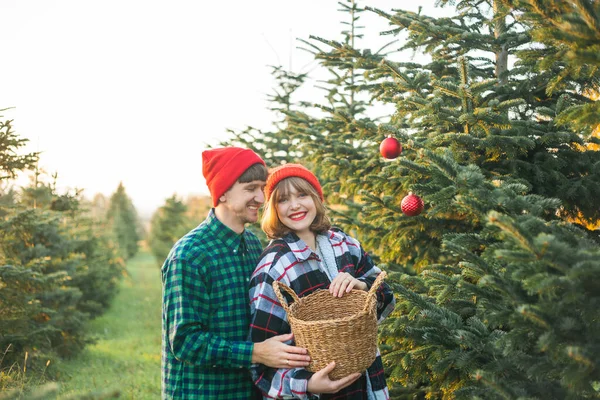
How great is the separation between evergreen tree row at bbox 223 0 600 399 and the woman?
40cm

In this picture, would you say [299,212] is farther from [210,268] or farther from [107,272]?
[107,272]

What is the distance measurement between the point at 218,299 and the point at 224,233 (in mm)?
394

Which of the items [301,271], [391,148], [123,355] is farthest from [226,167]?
[123,355]

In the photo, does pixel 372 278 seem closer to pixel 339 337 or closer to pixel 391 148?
pixel 339 337

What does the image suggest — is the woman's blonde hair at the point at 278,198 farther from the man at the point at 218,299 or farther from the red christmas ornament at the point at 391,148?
the red christmas ornament at the point at 391,148

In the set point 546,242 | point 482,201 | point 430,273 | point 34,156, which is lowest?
point 430,273

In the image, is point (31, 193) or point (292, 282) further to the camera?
point (31, 193)

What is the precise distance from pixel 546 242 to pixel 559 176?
234 centimetres

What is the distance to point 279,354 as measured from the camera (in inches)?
84.1

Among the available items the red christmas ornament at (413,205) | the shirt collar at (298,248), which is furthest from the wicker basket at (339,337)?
the red christmas ornament at (413,205)

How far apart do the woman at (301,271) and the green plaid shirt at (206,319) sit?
0.16 meters

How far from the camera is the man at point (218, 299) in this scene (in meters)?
2.27

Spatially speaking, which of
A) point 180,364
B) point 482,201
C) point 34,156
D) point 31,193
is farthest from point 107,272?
point 482,201

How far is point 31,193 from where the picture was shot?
10.4m
